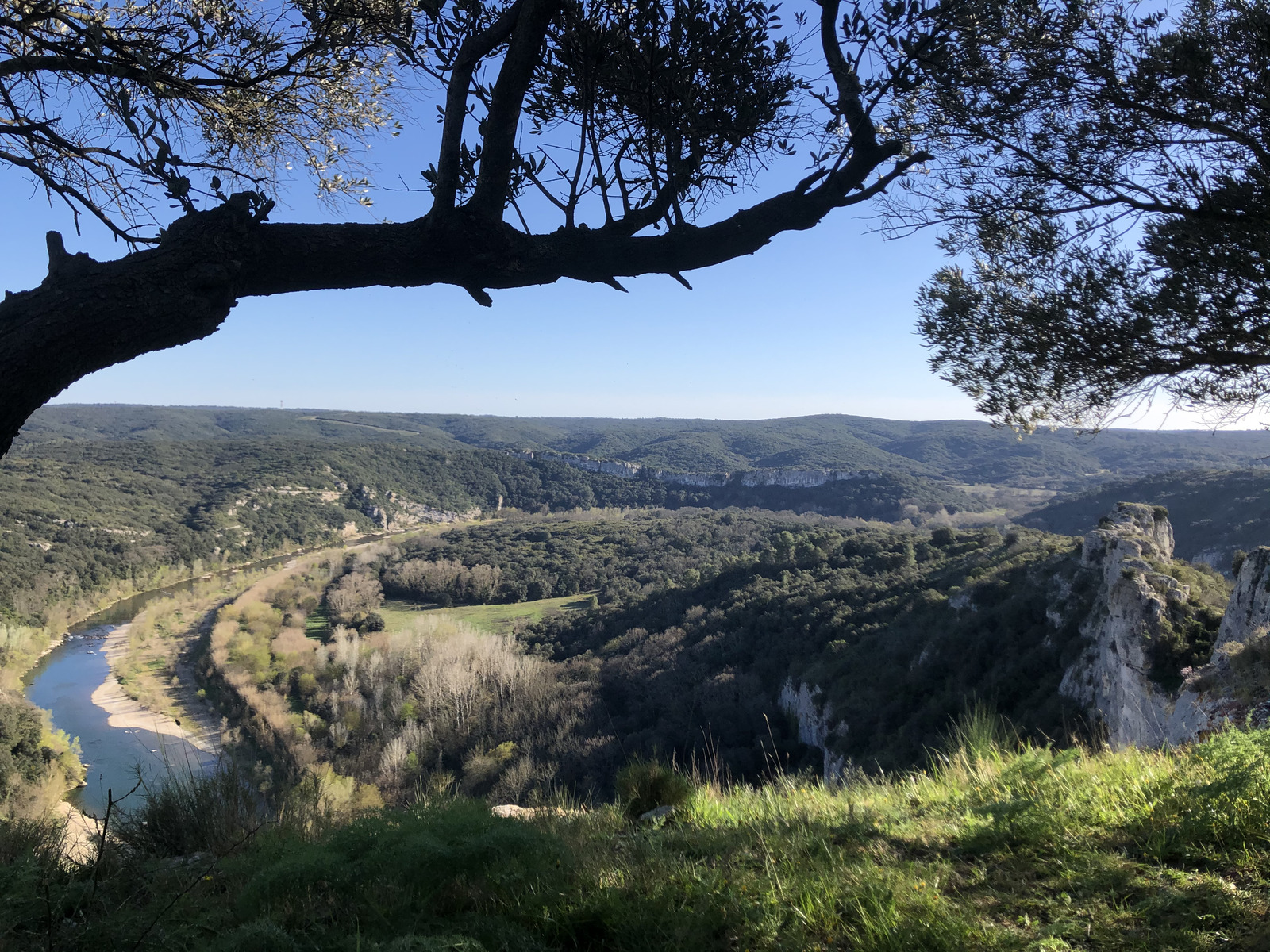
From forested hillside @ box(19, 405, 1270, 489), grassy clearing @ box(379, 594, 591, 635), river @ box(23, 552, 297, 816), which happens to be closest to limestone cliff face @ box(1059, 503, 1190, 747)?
river @ box(23, 552, 297, 816)

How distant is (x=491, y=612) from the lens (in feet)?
151

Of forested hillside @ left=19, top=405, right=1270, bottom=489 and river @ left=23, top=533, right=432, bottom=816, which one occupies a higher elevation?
forested hillside @ left=19, top=405, right=1270, bottom=489

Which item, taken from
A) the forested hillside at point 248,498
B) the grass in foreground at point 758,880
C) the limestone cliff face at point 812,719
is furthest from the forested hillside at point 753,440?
the grass in foreground at point 758,880

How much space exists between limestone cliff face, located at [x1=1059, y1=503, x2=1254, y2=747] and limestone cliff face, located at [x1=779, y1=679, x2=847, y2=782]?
5.60 meters

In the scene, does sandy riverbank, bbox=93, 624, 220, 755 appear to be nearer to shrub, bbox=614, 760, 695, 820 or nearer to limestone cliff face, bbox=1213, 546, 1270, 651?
shrub, bbox=614, 760, 695, 820

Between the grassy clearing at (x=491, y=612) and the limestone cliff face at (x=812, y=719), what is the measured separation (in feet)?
73.6

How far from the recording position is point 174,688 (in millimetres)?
33562

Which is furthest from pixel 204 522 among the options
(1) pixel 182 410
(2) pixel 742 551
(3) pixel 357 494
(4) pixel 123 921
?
(1) pixel 182 410

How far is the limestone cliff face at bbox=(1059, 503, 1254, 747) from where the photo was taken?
5828 mm

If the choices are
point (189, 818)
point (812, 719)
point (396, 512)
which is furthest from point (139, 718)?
point (396, 512)

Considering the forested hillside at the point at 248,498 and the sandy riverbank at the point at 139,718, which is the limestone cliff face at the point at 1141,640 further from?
the forested hillside at the point at 248,498

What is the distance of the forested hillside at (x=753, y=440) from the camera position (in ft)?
202

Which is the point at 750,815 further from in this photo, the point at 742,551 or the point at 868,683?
the point at 742,551

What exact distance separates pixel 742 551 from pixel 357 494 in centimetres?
4976
